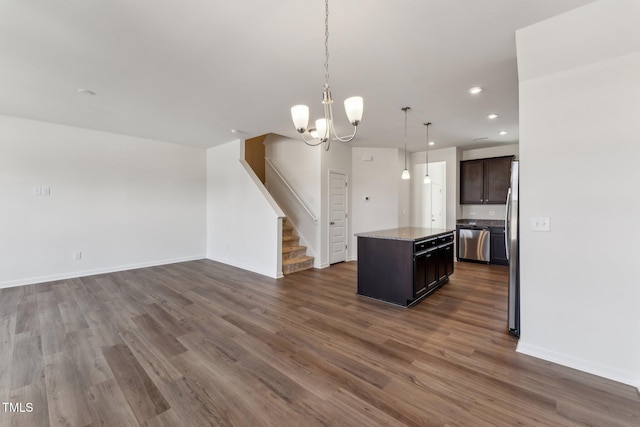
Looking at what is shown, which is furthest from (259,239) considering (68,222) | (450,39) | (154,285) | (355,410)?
(450,39)

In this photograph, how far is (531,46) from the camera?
2.13m

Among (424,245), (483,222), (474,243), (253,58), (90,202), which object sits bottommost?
(474,243)

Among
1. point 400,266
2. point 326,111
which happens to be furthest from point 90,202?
point 400,266

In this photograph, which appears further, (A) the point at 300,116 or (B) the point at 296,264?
(B) the point at 296,264

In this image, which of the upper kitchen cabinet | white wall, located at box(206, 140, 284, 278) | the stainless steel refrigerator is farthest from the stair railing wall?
the upper kitchen cabinet

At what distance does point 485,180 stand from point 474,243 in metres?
1.51

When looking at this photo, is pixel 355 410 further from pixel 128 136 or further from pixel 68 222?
pixel 128 136

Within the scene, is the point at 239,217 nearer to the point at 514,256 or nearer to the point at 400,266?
the point at 400,266

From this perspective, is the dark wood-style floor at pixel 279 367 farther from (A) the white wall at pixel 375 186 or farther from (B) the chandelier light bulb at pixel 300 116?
(A) the white wall at pixel 375 186

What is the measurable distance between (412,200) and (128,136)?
6666 mm

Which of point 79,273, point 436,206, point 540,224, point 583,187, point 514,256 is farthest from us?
point 436,206

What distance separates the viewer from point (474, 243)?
5.96 m

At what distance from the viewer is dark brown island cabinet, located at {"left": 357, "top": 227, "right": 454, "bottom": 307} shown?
3434 millimetres

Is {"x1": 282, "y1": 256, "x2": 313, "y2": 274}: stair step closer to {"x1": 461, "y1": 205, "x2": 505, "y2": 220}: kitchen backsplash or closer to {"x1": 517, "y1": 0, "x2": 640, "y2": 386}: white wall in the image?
{"x1": 517, "y1": 0, "x2": 640, "y2": 386}: white wall
